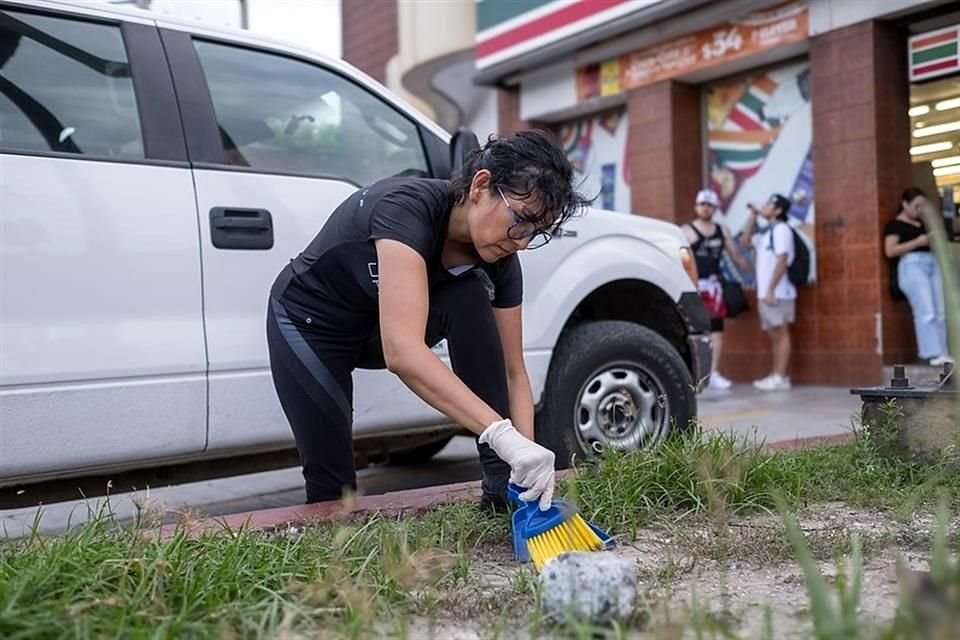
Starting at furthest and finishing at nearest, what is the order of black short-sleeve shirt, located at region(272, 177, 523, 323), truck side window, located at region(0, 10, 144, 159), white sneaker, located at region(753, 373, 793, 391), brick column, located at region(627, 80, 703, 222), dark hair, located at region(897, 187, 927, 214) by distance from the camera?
brick column, located at region(627, 80, 703, 222) < white sneaker, located at region(753, 373, 793, 391) < dark hair, located at region(897, 187, 927, 214) < truck side window, located at region(0, 10, 144, 159) < black short-sleeve shirt, located at region(272, 177, 523, 323)

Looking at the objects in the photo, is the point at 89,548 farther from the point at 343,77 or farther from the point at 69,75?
the point at 343,77

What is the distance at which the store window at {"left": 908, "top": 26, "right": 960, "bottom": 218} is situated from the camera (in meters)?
7.66

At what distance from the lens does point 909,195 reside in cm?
779

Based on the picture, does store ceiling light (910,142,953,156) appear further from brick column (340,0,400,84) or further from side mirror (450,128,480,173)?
brick column (340,0,400,84)

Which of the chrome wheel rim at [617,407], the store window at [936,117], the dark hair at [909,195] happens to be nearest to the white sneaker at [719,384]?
the dark hair at [909,195]

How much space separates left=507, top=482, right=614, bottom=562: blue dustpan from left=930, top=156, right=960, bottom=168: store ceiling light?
662cm

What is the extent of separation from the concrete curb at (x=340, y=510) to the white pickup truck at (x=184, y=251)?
0.47 m

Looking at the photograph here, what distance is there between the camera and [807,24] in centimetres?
823

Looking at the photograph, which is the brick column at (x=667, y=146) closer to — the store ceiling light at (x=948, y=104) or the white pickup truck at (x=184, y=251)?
the store ceiling light at (x=948, y=104)

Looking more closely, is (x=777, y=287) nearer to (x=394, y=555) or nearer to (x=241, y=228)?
(x=241, y=228)

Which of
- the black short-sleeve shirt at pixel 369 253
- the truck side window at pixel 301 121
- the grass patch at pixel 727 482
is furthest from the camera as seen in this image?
the truck side window at pixel 301 121

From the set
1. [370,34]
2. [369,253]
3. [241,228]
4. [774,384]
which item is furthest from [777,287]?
[370,34]

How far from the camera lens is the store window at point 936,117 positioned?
766 cm

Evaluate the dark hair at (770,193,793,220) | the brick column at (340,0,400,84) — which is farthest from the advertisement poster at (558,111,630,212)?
the brick column at (340,0,400,84)
